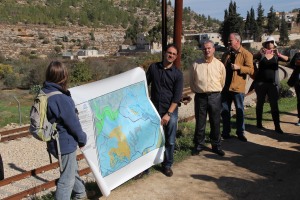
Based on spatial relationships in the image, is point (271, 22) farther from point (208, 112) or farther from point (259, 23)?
point (208, 112)

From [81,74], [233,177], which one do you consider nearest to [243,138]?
[233,177]

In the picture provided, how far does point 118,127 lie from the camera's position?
17.2ft

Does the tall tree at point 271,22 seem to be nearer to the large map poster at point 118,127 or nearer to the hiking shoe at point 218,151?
the hiking shoe at point 218,151

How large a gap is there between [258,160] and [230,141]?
3.95 feet

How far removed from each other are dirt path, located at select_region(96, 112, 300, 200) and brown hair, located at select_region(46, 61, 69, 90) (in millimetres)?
1843

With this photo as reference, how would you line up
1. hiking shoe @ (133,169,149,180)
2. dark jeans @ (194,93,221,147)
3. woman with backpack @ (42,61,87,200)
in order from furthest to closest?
dark jeans @ (194,93,221,147)
hiking shoe @ (133,169,149,180)
woman with backpack @ (42,61,87,200)

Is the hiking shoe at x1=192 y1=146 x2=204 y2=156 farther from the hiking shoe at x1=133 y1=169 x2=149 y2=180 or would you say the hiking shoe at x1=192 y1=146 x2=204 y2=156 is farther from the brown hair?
the brown hair

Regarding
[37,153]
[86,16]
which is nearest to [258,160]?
[37,153]

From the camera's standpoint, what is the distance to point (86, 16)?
384ft

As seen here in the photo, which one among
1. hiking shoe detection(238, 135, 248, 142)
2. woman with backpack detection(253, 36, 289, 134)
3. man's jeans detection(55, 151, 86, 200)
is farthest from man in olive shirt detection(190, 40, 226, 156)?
man's jeans detection(55, 151, 86, 200)

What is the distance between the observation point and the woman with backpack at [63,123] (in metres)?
4.05

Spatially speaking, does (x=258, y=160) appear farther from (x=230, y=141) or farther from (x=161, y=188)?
(x=161, y=188)

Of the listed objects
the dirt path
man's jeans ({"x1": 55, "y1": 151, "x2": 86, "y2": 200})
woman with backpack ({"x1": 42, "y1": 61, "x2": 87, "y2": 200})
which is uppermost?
woman with backpack ({"x1": 42, "y1": 61, "x2": 87, "y2": 200})

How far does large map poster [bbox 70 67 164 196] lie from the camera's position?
15.8ft
